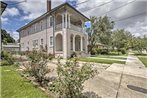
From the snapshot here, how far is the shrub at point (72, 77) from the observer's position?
3.54 m

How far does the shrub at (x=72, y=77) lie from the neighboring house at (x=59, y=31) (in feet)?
37.1

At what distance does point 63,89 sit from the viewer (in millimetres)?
3637

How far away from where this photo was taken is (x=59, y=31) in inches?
730

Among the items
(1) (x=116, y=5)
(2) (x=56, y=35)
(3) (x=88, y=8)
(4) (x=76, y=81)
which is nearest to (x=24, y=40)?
(2) (x=56, y=35)

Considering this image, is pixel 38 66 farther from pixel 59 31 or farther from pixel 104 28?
pixel 104 28

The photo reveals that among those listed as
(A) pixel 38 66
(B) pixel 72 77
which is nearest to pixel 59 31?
(A) pixel 38 66

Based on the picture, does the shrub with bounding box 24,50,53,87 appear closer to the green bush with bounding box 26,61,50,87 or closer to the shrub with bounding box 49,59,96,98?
the green bush with bounding box 26,61,50,87

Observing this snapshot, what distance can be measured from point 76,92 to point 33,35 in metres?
23.9

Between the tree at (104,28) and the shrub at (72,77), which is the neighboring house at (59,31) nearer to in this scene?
the tree at (104,28)

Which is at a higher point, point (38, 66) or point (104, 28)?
point (104, 28)

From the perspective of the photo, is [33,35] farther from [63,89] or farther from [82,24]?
[63,89]

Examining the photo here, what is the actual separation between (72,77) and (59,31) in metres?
15.5

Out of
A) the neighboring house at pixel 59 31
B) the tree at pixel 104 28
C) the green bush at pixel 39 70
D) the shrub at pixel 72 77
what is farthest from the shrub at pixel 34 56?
the tree at pixel 104 28

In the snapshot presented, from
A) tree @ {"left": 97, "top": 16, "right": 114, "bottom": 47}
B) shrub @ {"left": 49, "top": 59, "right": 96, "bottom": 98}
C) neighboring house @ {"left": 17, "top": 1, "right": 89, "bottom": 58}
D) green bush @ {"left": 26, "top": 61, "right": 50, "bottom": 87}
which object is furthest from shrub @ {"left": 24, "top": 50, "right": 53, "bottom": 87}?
tree @ {"left": 97, "top": 16, "right": 114, "bottom": 47}
